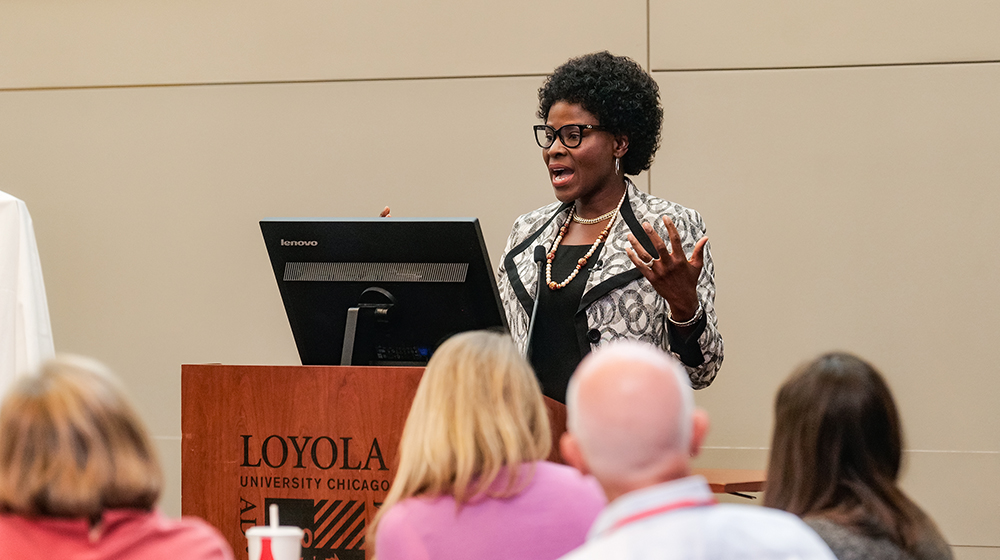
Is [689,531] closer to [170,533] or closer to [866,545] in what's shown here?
[866,545]

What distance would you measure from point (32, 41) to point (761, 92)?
3112 millimetres

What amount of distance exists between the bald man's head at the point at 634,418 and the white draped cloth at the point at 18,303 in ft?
6.80

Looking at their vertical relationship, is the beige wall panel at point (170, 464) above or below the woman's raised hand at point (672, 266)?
below

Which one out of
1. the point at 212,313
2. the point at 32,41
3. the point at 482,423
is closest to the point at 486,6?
the point at 212,313

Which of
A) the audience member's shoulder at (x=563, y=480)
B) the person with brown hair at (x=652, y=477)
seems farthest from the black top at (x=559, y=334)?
the person with brown hair at (x=652, y=477)

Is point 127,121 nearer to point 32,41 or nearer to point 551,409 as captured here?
point 32,41

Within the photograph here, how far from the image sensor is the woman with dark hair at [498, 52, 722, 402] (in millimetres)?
2588

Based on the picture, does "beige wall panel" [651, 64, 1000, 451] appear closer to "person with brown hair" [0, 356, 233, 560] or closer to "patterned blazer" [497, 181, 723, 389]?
"patterned blazer" [497, 181, 723, 389]

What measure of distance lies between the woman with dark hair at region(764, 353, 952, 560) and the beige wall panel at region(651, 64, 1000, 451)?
2277mm

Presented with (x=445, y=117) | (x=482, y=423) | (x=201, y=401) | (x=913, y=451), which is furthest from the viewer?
(x=445, y=117)

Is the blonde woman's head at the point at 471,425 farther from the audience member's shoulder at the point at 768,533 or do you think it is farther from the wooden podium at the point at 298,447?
the audience member's shoulder at the point at 768,533

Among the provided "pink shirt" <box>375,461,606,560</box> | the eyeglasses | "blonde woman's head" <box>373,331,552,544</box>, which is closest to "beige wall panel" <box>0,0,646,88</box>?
the eyeglasses

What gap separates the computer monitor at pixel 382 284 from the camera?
2.16 meters

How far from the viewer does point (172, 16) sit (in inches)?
163
